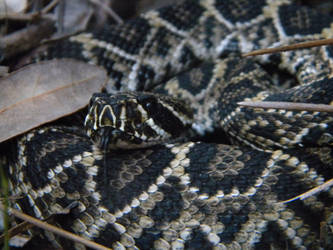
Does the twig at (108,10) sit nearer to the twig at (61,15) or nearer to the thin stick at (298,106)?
the twig at (61,15)

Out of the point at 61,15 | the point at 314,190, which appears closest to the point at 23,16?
the point at 61,15

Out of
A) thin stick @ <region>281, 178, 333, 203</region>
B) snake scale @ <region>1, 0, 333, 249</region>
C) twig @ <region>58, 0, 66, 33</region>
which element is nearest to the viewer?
thin stick @ <region>281, 178, 333, 203</region>

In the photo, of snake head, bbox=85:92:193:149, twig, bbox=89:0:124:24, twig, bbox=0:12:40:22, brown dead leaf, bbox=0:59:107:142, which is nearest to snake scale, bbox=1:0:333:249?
snake head, bbox=85:92:193:149

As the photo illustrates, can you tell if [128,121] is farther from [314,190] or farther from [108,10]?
[108,10]

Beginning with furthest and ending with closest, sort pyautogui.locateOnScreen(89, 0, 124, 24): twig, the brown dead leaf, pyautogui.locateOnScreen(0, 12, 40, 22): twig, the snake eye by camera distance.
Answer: pyautogui.locateOnScreen(89, 0, 124, 24): twig
pyautogui.locateOnScreen(0, 12, 40, 22): twig
the brown dead leaf
the snake eye

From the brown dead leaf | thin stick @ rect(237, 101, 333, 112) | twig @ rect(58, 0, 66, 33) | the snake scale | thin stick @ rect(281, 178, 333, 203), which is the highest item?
twig @ rect(58, 0, 66, 33)

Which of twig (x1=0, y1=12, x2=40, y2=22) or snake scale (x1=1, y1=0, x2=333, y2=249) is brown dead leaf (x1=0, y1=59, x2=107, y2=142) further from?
twig (x1=0, y1=12, x2=40, y2=22)

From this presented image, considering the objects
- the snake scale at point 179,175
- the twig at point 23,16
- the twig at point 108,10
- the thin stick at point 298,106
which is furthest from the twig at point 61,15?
the thin stick at point 298,106
